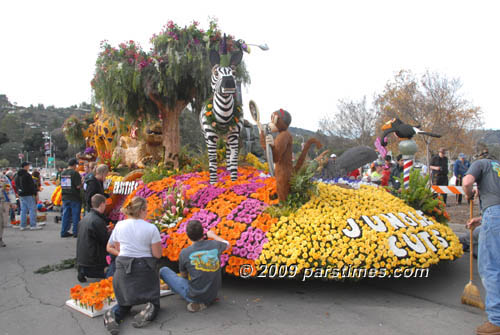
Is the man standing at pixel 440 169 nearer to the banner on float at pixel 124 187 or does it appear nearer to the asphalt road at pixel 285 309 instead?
the asphalt road at pixel 285 309

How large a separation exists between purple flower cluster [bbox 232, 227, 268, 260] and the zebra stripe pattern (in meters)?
2.60

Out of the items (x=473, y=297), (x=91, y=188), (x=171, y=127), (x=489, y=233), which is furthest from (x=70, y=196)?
(x=489, y=233)

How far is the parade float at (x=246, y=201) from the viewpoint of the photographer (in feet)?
15.6

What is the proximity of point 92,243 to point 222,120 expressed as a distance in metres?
3.44

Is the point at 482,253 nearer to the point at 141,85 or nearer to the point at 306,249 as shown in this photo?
the point at 306,249

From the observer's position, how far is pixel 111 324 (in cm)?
382

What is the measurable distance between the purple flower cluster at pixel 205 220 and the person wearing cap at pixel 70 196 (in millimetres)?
4065

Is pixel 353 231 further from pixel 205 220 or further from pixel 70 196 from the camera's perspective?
pixel 70 196

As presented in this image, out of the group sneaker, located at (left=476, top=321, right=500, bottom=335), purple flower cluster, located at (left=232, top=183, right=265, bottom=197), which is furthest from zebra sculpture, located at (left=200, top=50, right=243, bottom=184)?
sneaker, located at (left=476, top=321, right=500, bottom=335)

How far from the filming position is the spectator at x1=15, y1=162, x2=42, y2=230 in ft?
31.6

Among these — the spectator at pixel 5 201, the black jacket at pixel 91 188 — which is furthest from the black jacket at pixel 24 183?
the black jacket at pixel 91 188

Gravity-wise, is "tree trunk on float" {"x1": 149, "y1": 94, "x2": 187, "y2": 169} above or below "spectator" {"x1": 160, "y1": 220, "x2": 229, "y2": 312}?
above

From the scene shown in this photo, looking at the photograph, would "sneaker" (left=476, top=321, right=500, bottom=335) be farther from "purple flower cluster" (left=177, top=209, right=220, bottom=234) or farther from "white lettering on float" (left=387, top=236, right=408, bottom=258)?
"purple flower cluster" (left=177, top=209, right=220, bottom=234)

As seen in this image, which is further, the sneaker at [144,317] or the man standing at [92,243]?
the man standing at [92,243]
